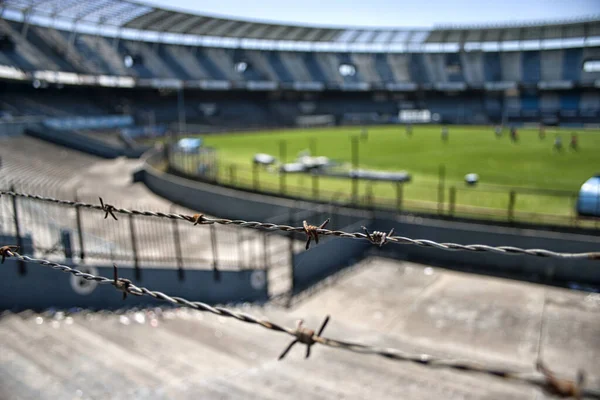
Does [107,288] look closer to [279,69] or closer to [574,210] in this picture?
[574,210]

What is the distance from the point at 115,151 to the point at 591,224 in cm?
3171

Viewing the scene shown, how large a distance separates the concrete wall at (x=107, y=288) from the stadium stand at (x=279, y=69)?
41.3m

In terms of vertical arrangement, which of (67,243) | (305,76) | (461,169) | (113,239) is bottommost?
(113,239)

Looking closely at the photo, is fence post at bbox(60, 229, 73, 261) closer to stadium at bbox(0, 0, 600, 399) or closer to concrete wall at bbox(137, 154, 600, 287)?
stadium at bbox(0, 0, 600, 399)

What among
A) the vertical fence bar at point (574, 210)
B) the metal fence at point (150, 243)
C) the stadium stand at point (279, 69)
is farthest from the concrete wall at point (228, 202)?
the stadium stand at point (279, 69)

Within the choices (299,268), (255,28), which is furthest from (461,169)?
(255,28)

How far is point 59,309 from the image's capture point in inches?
355

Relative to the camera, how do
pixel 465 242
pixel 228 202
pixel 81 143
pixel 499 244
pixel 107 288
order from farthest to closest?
pixel 81 143 < pixel 228 202 < pixel 465 242 < pixel 499 244 < pixel 107 288

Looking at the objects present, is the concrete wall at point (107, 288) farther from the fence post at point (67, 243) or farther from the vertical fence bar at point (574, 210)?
the vertical fence bar at point (574, 210)

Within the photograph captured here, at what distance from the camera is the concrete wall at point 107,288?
345 inches

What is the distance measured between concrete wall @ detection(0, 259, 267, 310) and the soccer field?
7360 millimetres

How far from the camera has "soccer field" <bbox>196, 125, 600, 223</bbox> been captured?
15.9 metres

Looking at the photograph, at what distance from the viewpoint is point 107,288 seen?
30.0 feet

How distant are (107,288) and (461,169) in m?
19.0
